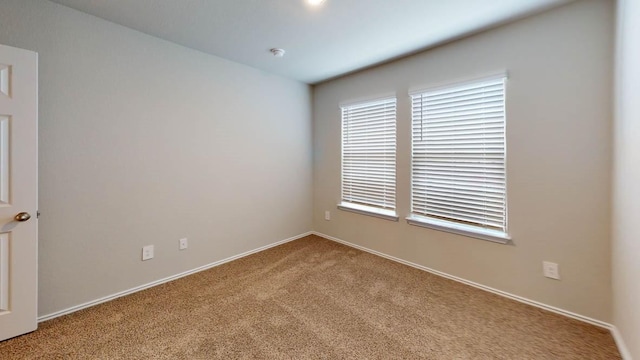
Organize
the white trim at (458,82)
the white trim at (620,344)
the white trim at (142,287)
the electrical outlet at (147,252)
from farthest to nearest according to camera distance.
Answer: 1. the electrical outlet at (147,252)
2. the white trim at (458,82)
3. the white trim at (142,287)
4. the white trim at (620,344)

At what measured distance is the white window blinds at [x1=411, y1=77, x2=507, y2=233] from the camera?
2.33 metres

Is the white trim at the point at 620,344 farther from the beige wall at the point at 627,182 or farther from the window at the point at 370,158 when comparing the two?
the window at the point at 370,158

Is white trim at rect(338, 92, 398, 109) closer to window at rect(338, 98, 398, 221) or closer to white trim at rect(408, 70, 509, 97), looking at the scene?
window at rect(338, 98, 398, 221)

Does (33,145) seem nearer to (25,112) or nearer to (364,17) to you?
(25,112)

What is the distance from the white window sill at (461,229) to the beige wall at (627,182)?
0.69m

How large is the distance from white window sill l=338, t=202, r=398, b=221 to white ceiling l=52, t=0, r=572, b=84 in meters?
1.86

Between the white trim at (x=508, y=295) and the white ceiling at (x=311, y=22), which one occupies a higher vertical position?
the white ceiling at (x=311, y=22)

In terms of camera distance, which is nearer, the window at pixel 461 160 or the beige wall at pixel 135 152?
the beige wall at pixel 135 152

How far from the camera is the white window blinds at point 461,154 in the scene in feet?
7.64

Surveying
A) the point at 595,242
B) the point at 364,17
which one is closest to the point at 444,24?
the point at 364,17

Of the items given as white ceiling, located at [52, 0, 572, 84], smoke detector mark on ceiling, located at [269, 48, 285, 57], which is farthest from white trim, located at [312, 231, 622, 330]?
smoke detector mark on ceiling, located at [269, 48, 285, 57]

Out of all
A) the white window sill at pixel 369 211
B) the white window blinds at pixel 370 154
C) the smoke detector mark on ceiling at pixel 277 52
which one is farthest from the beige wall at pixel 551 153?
the smoke detector mark on ceiling at pixel 277 52

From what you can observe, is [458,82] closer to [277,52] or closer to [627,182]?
[627,182]

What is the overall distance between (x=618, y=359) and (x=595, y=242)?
2.48 feet
